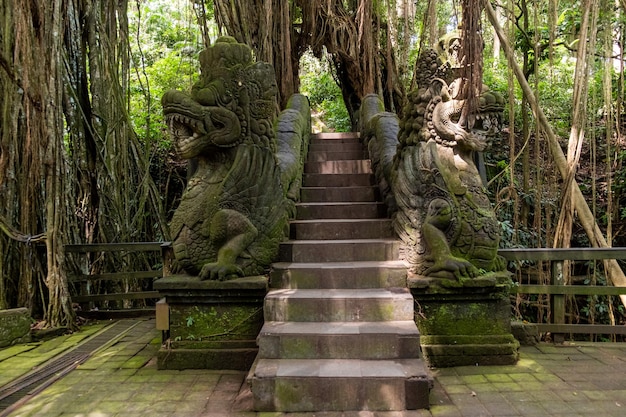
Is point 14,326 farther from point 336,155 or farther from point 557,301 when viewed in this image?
point 557,301

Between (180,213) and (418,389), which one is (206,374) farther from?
(418,389)

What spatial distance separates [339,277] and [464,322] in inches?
39.8

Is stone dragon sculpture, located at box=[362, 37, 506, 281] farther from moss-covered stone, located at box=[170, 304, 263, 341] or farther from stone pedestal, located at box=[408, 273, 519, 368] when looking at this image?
moss-covered stone, located at box=[170, 304, 263, 341]

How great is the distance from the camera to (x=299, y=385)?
2434mm

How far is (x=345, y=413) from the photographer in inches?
94.1

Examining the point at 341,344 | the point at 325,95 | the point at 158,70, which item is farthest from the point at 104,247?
the point at 325,95

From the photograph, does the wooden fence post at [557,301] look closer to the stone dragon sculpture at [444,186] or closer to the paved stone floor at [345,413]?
the paved stone floor at [345,413]

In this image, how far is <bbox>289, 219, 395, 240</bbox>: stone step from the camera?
12.8 feet

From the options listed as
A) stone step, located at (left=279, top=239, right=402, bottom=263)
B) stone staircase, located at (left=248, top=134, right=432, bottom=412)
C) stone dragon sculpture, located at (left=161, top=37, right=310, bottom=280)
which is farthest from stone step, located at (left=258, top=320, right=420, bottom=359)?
stone step, located at (left=279, top=239, right=402, bottom=263)

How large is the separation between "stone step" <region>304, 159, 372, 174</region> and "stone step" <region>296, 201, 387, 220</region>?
117 cm

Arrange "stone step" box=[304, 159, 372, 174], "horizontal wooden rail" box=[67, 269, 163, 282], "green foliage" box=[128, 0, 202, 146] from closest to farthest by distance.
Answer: "horizontal wooden rail" box=[67, 269, 163, 282] → "stone step" box=[304, 159, 372, 174] → "green foliage" box=[128, 0, 202, 146]

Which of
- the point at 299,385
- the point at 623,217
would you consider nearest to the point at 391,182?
the point at 299,385

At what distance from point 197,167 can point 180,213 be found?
0.45 metres

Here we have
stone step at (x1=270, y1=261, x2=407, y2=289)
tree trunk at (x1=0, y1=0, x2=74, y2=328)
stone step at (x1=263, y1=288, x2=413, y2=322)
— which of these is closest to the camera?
stone step at (x1=263, y1=288, x2=413, y2=322)
